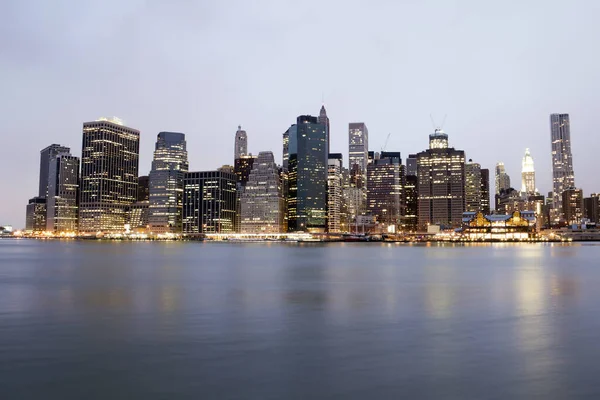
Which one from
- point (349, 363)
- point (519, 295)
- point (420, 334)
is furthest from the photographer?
Result: point (519, 295)

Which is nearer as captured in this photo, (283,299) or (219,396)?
(219,396)

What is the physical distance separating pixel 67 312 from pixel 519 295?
3729cm

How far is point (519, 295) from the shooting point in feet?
158

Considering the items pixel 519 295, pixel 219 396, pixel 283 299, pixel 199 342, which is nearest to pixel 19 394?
pixel 219 396

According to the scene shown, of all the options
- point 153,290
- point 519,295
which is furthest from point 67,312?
point 519,295

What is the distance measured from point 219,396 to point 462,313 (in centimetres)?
2331

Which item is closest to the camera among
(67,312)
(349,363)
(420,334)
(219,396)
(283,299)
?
(219,396)

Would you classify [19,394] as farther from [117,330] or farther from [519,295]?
[519,295]

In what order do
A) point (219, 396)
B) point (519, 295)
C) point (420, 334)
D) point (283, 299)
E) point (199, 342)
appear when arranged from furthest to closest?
point (519, 295) → point (283, 299) → point (420, 334) → point (199, 342) → point (219, 396)

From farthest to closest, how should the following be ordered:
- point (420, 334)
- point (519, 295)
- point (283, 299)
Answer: point (519, 295) < point (283, 299) < point (420, 334)

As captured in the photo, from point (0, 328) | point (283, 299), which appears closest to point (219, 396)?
point (0, 328)

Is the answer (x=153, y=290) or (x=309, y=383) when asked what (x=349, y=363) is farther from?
(x=153, y=290)

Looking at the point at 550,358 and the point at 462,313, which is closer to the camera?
the point at 550,358

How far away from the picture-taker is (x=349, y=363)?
2203cm
